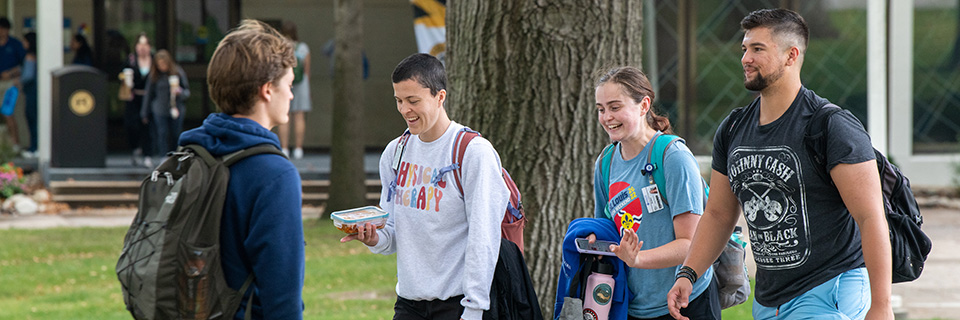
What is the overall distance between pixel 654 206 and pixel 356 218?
994 mm

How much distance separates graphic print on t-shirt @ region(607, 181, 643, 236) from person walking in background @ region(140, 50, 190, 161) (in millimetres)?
11480

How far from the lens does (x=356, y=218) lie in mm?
3260

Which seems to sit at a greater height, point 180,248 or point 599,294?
point 180,248

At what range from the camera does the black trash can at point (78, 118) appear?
14.1m

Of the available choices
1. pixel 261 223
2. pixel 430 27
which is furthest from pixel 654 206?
pixel 430 27

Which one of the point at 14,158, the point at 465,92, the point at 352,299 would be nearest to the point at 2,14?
the point at 14,158

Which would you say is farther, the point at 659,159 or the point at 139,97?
the point at 139,97

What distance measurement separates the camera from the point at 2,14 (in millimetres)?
16875

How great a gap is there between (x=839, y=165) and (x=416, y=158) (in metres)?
1.39

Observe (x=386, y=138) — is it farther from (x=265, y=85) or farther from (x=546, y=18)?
(x=265, y=85)

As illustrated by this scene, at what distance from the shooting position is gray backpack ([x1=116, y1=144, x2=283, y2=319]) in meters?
2.47

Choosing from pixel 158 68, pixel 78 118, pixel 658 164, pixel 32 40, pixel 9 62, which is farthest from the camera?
pixel 32 40

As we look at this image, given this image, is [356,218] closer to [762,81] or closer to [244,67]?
[244,67]

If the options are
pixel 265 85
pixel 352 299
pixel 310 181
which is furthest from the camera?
pixel 310 181
